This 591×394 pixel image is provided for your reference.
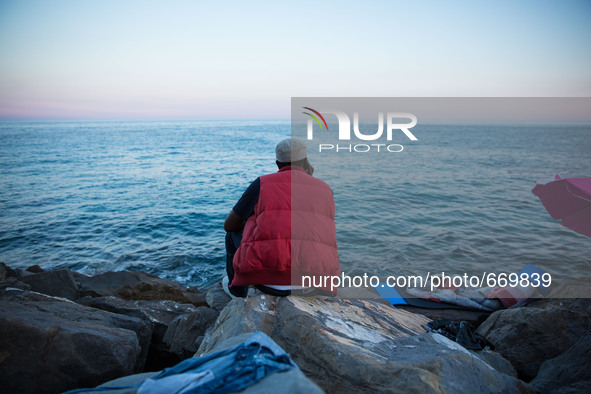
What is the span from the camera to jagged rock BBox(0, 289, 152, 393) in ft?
9.09

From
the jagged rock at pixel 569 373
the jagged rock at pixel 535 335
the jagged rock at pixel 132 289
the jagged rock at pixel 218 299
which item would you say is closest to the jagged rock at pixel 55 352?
the jagged rock at pixel 218 299

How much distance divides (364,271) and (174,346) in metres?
5.32

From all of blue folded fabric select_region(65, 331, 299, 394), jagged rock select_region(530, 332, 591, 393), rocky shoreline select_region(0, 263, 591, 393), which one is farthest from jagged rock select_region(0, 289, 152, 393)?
jagged rock select_region(530, 332, 591, 393)

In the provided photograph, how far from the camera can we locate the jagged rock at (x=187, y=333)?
4.09 metres

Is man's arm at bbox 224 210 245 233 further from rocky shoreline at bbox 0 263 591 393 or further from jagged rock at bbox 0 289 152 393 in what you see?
jagged rock at bbox 0 289 152 393

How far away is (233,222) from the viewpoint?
383cm

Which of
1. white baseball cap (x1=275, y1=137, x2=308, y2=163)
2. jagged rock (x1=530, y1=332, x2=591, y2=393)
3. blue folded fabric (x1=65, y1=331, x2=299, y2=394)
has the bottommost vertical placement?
jagged rock (x1=530, y1=332, x2=591, y2=393)

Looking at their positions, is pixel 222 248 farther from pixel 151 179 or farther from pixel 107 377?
pixel 151 179

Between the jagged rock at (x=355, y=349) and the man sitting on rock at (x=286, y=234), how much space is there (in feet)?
0.89

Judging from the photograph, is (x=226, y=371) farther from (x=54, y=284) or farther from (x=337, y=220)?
(x=337, y=220)

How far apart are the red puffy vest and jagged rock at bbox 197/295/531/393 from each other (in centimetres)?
30

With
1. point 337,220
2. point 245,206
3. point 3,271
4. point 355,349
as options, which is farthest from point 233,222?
point 337,220

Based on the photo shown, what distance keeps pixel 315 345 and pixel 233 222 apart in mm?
1591

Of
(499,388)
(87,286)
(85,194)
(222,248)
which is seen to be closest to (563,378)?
(499,388)
